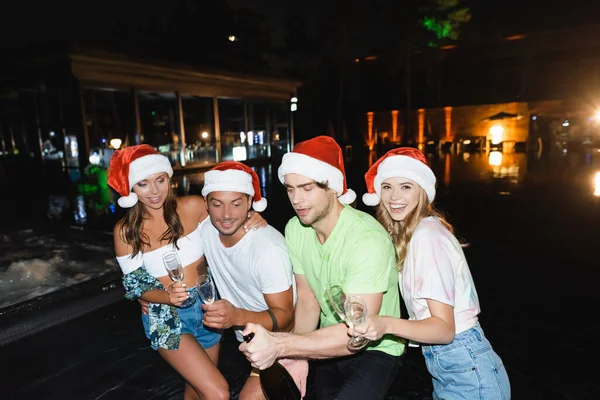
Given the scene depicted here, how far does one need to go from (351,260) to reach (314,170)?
24.9 inches

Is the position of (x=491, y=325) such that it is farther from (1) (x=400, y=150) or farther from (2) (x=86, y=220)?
(2) (x=86, y=220)

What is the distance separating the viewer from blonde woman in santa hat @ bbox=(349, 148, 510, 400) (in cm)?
192

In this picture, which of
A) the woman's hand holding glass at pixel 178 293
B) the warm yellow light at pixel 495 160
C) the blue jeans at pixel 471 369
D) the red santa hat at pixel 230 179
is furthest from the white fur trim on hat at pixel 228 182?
the warm yellow light at pixel 495 160

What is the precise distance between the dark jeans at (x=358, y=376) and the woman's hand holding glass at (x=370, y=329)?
0.78 meters

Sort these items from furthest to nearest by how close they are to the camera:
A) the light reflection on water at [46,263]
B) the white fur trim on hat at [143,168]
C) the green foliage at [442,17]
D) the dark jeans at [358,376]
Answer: the green foliage at [442,17] < the light reflection on water at [46,263] < the white fur trim on hat at [143,168] < the dark jeans at [358,376]

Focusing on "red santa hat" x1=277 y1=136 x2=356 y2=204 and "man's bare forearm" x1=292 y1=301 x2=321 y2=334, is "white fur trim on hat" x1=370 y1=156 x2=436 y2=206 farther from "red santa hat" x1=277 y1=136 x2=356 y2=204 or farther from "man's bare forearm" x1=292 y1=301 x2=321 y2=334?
"man's bare forearm" x1=292 y1=301 x2=321 y2=334

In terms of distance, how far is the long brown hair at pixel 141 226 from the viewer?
2869 mm

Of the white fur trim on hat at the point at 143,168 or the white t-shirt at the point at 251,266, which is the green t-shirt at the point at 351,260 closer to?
the white t-shirt at the point at 251,266

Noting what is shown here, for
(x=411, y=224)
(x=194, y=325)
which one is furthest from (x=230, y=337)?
(x=411, y=224)

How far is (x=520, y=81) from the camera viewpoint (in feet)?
109

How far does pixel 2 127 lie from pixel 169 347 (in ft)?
74.2

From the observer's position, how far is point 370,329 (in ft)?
5.66

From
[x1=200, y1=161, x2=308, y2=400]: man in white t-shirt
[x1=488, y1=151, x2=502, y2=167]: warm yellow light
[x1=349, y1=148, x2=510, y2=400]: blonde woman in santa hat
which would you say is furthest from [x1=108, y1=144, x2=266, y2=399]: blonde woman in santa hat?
[x1=488, y1=151, x2=502, y2=167]: warm yellow light

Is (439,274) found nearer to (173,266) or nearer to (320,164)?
(320,164)
